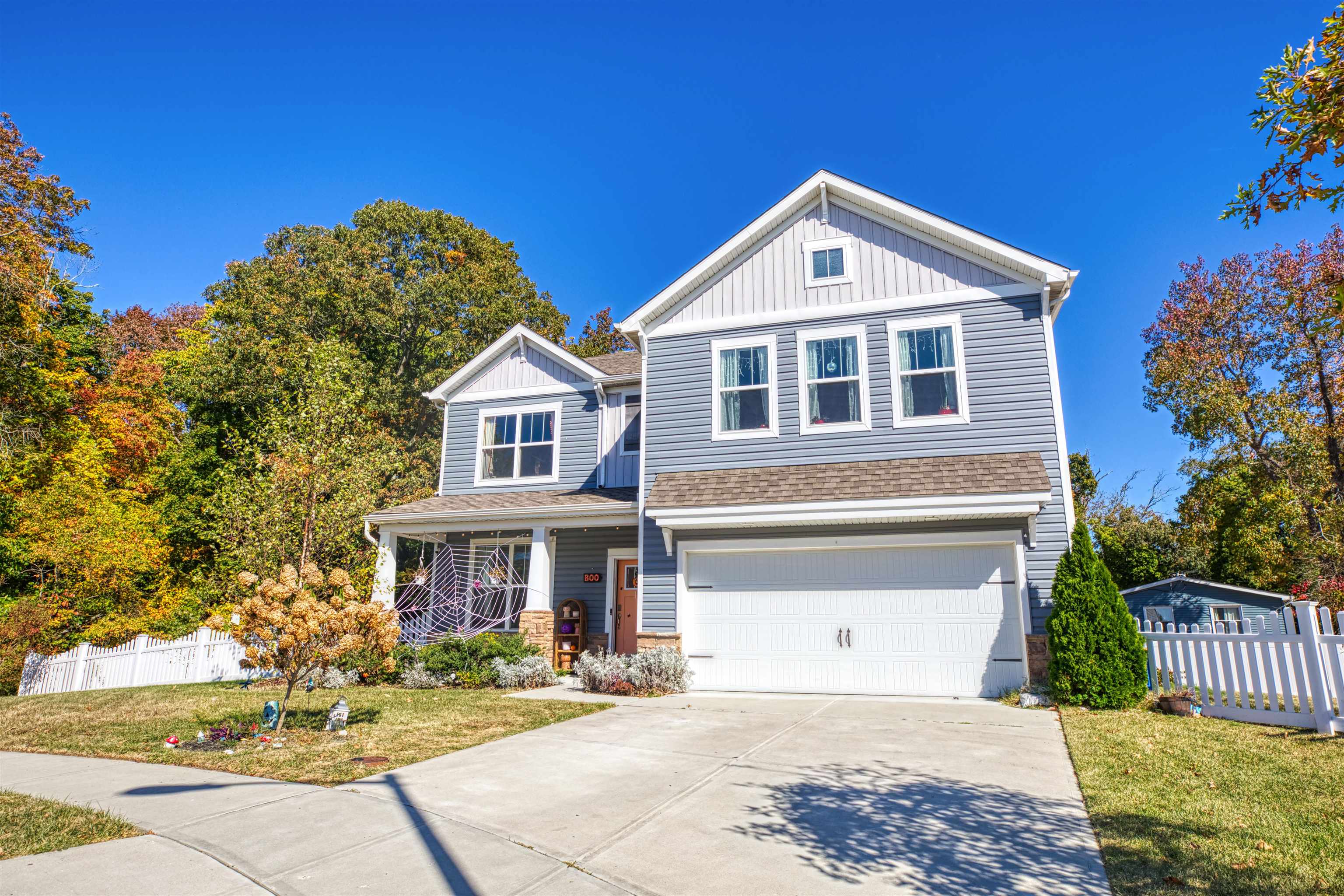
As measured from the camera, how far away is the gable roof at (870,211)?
11461mm

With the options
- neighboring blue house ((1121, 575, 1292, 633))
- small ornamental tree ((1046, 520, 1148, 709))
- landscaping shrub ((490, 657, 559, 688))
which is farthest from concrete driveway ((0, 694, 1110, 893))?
neighboring blue house ((1121, 575, 1292, 633))

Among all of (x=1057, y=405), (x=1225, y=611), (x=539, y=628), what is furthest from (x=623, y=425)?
(x=1225, y=611)

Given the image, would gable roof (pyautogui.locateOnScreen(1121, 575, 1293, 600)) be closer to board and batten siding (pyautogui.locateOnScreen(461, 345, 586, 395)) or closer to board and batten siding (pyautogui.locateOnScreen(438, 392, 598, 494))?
board and batten siding (pyautogui.locateOnScreen(438, 392, 598, 494))

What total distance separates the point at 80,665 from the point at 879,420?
16.9m

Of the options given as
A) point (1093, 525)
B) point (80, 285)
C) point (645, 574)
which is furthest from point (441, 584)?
point (1093, 525)

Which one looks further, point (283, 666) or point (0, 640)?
point (0, 640)

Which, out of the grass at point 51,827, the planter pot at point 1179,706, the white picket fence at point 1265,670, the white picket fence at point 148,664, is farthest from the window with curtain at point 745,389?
the white picket fence at point 148,664

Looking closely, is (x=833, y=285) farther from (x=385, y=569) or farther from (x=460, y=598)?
(x=385, y=569)

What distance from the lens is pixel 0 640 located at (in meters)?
16.8

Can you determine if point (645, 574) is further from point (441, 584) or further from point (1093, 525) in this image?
point (1093, 525)

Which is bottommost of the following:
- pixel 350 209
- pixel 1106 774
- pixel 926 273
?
pixel 1106 774

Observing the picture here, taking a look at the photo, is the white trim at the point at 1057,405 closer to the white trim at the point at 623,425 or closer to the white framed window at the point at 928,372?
the white framed window at the point at 928,372

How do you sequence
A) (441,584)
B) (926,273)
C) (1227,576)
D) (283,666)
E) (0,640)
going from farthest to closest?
(1227,576)
(0,640)
(441,584)
(926,273)
(283,666)

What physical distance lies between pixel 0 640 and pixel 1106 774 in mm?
21526
